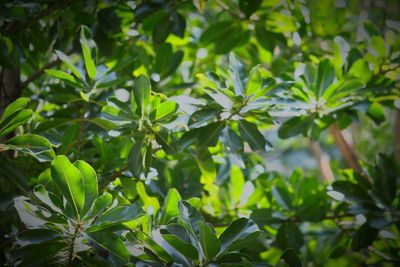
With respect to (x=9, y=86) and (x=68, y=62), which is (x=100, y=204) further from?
(x=9, y=86)

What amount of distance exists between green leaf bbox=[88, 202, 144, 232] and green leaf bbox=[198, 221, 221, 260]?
0.11 meters

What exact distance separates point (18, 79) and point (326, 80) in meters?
0.82

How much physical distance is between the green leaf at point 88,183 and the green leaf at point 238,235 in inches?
10.1

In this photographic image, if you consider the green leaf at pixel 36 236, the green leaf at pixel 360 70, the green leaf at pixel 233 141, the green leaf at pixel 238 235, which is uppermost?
the green leaf at pixel 360 70

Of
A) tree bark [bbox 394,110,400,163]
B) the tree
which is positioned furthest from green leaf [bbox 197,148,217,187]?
tree bark [bbox 394,110,400,163]

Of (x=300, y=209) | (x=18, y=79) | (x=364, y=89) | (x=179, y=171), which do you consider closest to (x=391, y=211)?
(x=300, y=209)

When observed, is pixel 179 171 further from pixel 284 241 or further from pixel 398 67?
pixel 398 67

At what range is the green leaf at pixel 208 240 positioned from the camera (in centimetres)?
69

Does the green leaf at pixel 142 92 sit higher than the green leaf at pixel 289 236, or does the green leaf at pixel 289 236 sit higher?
the green leaf at pixel 142 92

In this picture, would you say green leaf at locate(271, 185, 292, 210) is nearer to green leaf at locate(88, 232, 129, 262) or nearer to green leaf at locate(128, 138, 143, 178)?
green leaf at locate(128, 138, 143, 178)

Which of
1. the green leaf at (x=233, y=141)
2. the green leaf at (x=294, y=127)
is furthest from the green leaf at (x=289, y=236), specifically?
the green leaf at (x=233, y=141)

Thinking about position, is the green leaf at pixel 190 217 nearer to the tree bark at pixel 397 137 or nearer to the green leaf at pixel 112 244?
the green leaf at pixel 112 244

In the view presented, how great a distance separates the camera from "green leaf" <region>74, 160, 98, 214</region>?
70cm

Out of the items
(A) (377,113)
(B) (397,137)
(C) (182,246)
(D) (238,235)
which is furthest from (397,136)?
(C) (182,246)
